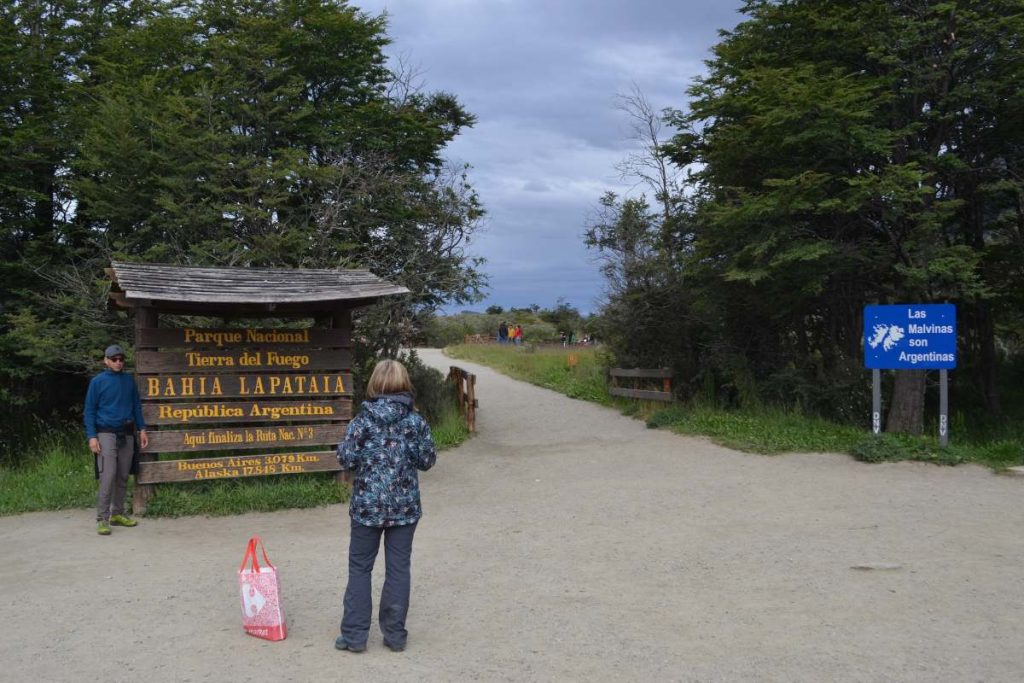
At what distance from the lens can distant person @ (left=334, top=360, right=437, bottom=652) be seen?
528 centimetres

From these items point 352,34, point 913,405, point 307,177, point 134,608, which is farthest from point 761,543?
point 352,34

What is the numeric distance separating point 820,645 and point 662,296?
14270 mm

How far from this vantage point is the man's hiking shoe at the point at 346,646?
534cm

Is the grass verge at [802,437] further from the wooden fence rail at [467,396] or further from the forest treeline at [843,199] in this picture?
the wooden fence rail at [467,396]

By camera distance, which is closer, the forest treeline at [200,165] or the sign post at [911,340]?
the sign post at [911,340]

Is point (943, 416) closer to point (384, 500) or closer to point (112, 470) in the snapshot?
point (384, 500)

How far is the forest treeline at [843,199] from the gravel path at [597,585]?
13.9 ft

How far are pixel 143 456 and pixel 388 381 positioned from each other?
549cm

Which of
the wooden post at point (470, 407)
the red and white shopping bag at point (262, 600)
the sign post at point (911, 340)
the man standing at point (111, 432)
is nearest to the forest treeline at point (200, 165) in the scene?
the wooden post at point (470, 407)

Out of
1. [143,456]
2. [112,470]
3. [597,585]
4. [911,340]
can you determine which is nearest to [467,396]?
[143,456]

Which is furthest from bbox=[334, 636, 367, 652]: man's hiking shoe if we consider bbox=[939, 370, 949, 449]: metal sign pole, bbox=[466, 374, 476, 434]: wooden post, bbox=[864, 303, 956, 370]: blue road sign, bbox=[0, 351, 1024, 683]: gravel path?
bbox=[466, 374, 476, 434]: wooden post

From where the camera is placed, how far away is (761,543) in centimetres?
800

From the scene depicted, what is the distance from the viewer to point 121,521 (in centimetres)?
899

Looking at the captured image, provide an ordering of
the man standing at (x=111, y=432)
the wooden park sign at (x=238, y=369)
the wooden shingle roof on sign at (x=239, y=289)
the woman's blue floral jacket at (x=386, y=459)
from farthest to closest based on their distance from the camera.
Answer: the wooden park sign at (x=238, y=369), the wooden shingle roof on sign at (x=239, y=289), the man standing at (x=111, y=432), the woman's blue floral jacket at (x=386, y=459)
